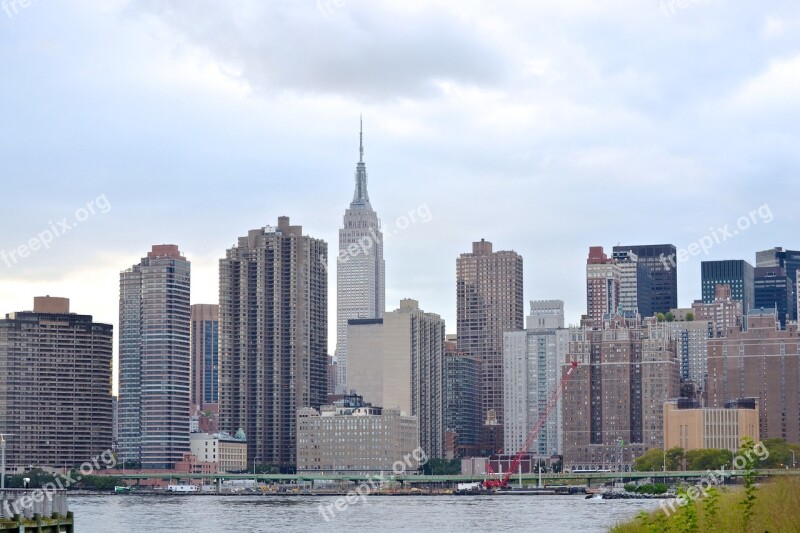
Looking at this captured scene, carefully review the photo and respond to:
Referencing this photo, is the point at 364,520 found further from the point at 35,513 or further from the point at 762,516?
the point at 762,516

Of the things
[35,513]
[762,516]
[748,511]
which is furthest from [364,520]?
[748,511]

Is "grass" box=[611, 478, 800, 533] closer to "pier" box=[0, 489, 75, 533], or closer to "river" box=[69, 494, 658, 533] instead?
"pier" box=[0, 489, 75, 533]

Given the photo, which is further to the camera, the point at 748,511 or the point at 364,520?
the point at 364,520

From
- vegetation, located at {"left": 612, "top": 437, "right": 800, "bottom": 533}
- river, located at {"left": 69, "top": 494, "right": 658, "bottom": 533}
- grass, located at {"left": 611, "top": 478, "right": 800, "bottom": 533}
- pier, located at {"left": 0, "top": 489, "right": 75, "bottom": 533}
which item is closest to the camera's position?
vegetation, located at {"left": 612, "top": 437, "right": 800, "bottom": 533}

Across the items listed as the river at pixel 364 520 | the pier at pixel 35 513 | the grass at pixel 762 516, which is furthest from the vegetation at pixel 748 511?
the river at pixel 364 520

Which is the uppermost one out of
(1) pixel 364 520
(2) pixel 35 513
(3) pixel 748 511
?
(3) pixel 748 511

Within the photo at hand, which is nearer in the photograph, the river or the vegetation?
the vegetation

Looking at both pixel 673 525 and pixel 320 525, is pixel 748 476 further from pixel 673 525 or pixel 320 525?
pixel 320 525

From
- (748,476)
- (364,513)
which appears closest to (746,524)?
(748,476)

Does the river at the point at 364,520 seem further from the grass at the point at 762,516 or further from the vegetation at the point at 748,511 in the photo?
the vegetation at the point at 748,511

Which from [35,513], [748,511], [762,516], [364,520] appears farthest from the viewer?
[364,520]

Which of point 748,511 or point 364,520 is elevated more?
point 748,511

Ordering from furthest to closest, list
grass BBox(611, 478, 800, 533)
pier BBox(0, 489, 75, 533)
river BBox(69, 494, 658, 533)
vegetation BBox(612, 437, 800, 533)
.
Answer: river BBox(69, 494, 658, 533), pier BBox(0, 489, 75, 533), grass BBox(611, 478, 800, 533), vegetation BBox(612, 437, 800, 533)

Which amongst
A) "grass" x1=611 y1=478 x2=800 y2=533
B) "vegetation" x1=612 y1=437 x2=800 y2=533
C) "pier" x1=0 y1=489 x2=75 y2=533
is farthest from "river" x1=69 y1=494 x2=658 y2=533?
"pier" x1=0 y1=489 x2=75 y2=533
